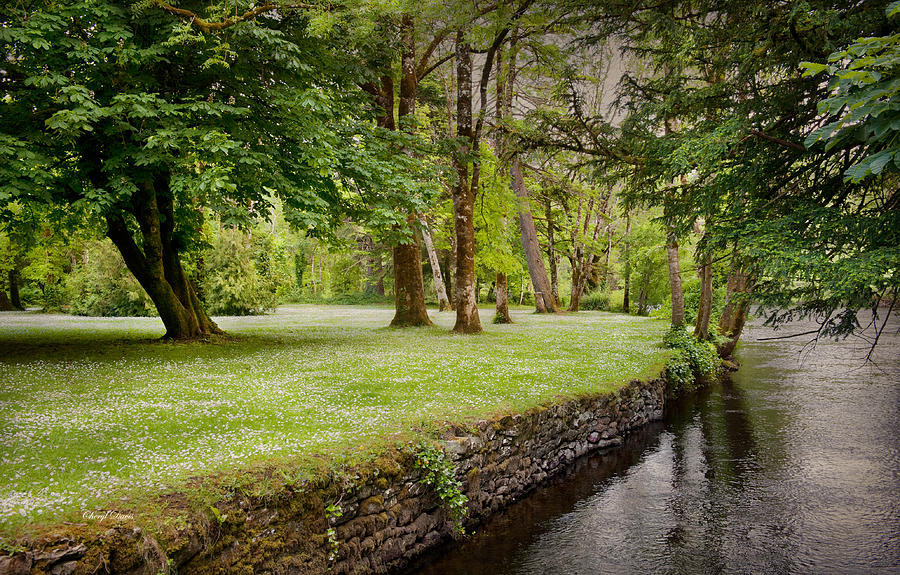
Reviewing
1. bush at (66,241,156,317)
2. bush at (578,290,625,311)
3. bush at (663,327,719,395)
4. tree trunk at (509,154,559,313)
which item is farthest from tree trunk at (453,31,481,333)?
bush at (578,290,625,311)

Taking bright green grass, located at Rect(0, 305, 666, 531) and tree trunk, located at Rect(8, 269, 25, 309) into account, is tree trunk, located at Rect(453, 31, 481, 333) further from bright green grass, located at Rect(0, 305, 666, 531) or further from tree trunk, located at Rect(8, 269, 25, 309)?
tree trunk, located at Rect(8, 269, 25, 309)

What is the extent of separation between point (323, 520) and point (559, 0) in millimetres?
11508

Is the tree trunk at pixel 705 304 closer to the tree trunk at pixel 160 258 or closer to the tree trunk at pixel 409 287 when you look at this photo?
the tree trunk at pixel 409 287

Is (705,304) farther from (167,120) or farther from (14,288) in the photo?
(14,288)

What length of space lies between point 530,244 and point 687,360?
47.1 feet

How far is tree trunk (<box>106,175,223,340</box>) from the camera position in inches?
469

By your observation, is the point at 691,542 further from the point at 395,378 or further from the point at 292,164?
the point at 292,164

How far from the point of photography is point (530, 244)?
28.5 meters

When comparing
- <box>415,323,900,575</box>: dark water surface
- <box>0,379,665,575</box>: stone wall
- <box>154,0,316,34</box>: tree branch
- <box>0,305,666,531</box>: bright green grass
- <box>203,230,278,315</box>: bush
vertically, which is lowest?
<box>415,323,900,575</box>: dark water surface

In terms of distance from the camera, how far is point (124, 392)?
319 inches

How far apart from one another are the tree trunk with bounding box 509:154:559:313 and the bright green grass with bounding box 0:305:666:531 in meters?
13.2

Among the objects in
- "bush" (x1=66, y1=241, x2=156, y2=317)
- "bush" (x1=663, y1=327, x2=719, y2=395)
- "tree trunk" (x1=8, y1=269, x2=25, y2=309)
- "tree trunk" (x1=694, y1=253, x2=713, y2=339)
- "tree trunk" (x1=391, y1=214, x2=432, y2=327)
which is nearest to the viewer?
"bush" (x1=663, y1=327, x2=719, y2=395)

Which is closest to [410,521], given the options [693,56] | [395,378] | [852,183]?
[395,378]
